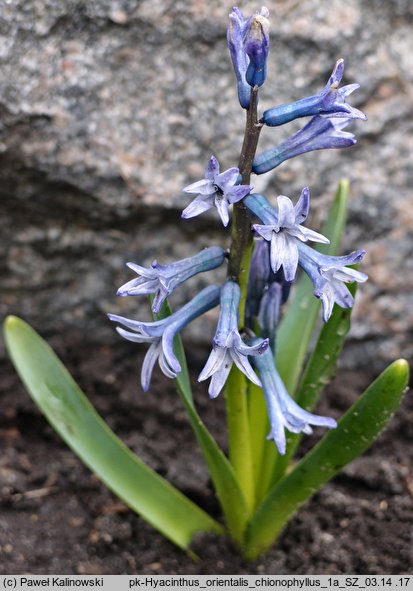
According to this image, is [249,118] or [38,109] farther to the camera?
[38,109]

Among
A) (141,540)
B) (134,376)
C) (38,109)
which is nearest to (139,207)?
(38,109)

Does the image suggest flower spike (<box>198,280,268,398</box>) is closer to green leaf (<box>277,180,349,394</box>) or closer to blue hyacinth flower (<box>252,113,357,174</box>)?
blue hyacinth flower (<box>252,113,357,174</box>)

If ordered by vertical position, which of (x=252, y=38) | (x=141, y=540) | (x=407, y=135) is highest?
(x=252, y=38)

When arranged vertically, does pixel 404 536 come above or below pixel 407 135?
below

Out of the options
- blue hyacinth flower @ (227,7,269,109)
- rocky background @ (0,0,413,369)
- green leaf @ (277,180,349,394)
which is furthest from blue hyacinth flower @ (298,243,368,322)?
rocky background @ (0,0,413,369)

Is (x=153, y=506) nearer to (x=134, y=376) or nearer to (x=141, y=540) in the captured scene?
(x=141, y=540)

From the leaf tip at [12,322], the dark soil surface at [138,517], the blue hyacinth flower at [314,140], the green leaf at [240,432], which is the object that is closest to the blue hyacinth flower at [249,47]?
the blue hyacinth flower at [314,140]
